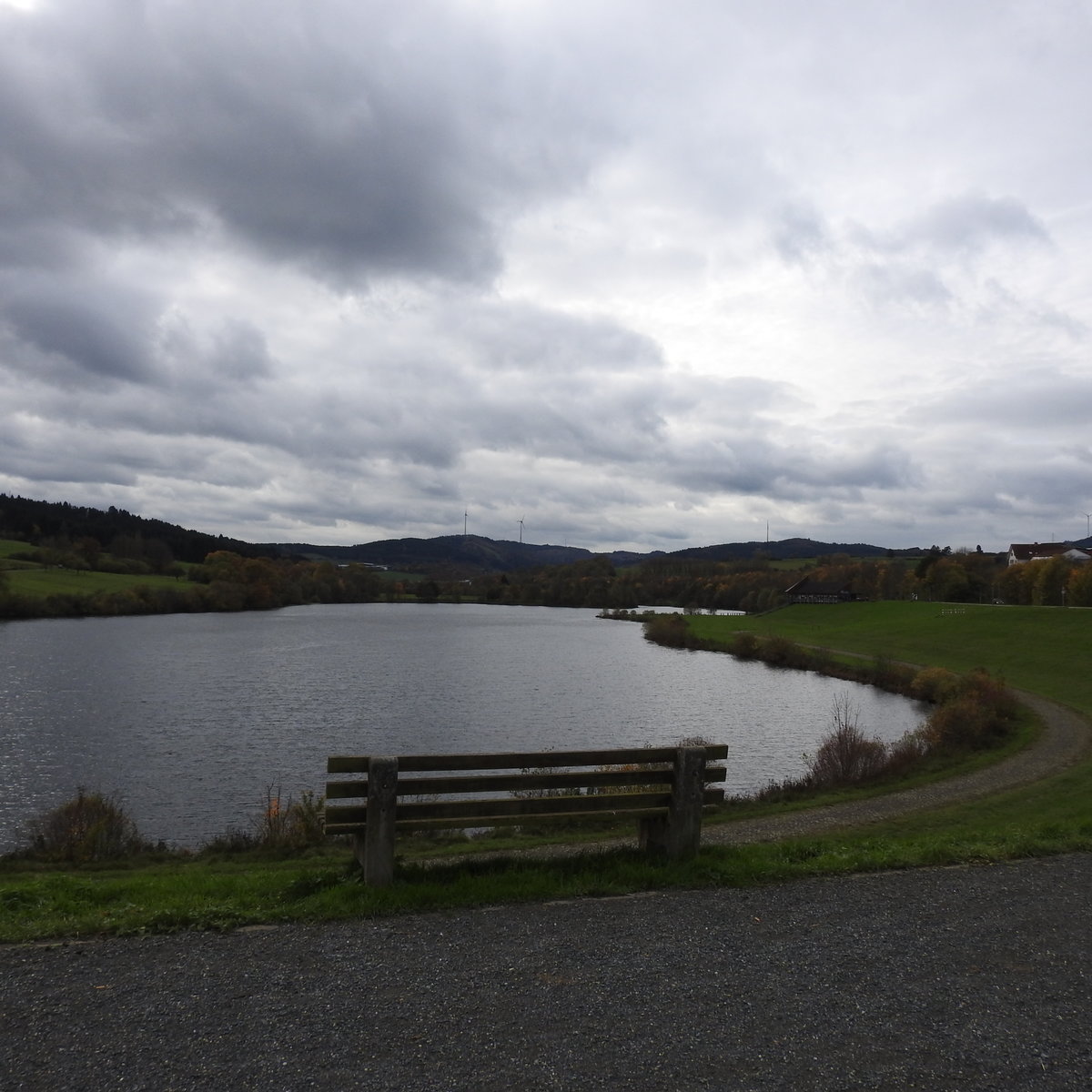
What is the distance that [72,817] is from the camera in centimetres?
1661

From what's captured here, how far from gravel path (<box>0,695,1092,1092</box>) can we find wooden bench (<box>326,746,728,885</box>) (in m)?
1.03

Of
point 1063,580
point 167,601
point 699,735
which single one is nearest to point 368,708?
point 699,735

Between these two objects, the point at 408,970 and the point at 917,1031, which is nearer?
the point at 917,1031

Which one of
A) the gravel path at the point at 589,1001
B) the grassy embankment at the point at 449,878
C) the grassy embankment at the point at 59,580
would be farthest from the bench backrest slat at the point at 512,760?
the grassy embankment at the point at 59,580

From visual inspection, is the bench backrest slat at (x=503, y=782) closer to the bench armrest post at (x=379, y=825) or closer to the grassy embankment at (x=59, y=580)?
the bench armrest post at (x=379, y=825)

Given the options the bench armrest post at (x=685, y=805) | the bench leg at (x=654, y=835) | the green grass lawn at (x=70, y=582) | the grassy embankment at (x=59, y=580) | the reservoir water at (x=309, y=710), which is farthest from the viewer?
the grassy embankment at (x=59, y=580)

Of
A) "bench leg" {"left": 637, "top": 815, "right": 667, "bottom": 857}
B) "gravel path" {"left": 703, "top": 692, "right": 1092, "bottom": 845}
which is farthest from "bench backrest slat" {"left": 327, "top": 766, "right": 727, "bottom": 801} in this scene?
"gravel path" {"left": 703, "top": 692, "right": 1092, "bottom": 845}

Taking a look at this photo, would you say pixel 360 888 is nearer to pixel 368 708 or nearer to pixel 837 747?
pixel 837 747

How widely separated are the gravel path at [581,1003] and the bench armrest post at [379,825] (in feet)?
2.79

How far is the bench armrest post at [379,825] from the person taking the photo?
7367 mm

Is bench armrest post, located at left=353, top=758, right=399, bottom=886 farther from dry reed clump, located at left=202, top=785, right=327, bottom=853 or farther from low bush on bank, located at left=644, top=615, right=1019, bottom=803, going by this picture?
low bush on bank, located at left=644, top=615, right=1019, bottom=803

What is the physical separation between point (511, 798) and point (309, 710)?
31.0 m

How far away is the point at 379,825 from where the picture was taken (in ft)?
24.2

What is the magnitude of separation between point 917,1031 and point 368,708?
34320 millimetres
